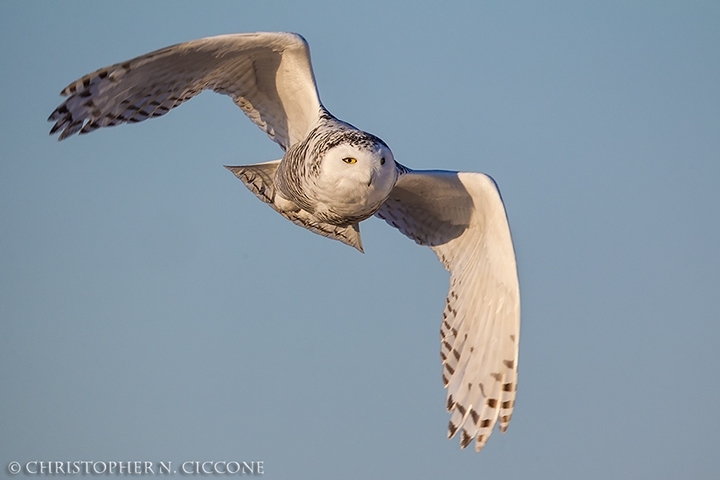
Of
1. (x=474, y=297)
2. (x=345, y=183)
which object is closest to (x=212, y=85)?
(x=345, y=183)

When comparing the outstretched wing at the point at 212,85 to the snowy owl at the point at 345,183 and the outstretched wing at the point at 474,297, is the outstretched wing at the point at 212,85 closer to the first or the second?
the snowy owl at the point at 345,183

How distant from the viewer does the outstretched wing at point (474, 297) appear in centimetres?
909

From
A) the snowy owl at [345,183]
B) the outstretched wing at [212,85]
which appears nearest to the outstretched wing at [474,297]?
the snowy owl at [345,183]

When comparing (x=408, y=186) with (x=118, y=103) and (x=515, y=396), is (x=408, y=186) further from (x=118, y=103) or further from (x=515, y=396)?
(x=118, y=103)

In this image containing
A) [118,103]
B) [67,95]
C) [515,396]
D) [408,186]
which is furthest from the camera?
[408,186]

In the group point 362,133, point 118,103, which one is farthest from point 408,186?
point 118,103

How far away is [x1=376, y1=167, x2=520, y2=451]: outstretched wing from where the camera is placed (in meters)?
9.09

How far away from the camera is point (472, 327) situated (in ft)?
31.2

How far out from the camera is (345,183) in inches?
305

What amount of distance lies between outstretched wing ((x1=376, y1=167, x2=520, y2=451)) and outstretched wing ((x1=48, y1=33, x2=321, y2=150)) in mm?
1323

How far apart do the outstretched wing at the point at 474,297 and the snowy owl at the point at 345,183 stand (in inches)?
0.4

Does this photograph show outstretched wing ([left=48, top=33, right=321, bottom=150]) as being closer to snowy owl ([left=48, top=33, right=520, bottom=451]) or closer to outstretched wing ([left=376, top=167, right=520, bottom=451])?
snowy owl ([left=48, top=33, right=520, bottom=451])

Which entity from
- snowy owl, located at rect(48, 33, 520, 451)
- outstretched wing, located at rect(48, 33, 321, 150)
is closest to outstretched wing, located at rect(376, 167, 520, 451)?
snowy owl, located at rect(48, 33, 520, 451)

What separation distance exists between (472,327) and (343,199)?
7.57 ft
